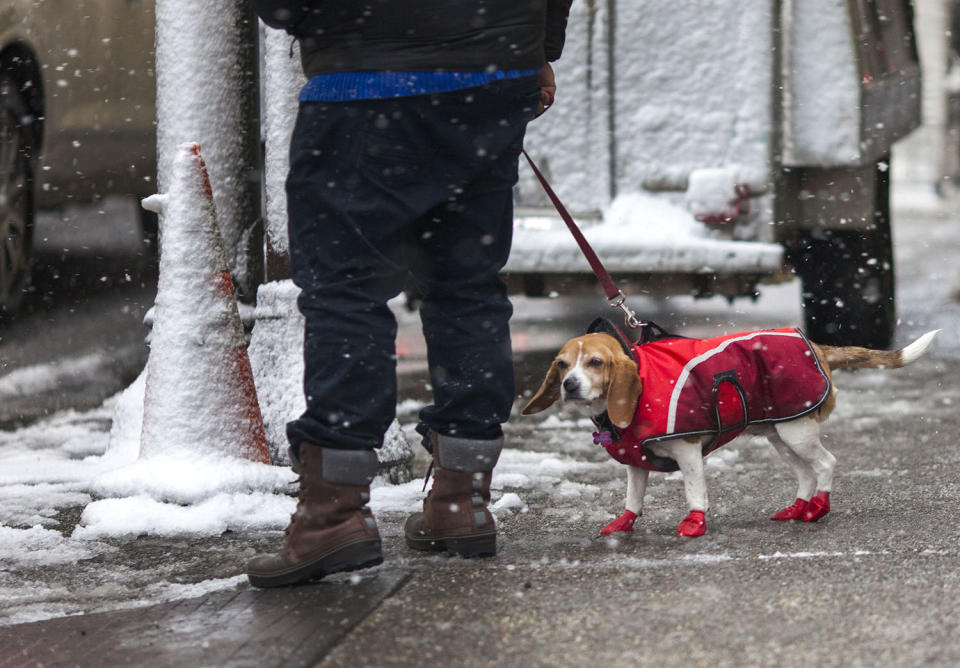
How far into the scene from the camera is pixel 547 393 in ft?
10.8

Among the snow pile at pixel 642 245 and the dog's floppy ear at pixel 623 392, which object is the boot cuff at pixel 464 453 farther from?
the snow pile at pixel 642 245

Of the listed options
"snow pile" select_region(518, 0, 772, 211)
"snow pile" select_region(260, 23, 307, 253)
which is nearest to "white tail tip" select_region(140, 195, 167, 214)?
"snow pile" select_region(260, 23, 307, 253)

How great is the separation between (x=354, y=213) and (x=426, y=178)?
0.20 metres

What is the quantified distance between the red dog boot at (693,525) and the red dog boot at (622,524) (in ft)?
0.39

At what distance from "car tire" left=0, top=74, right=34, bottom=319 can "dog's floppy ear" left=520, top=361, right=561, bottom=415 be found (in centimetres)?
311

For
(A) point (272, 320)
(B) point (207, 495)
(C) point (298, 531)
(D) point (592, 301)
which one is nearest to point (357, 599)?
(C) point (298, 531)

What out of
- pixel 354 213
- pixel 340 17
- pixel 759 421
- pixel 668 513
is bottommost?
pixel 668 513

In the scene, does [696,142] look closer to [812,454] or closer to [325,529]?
[812,454]

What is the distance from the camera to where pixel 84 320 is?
738cm

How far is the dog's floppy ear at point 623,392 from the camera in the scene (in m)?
3.12

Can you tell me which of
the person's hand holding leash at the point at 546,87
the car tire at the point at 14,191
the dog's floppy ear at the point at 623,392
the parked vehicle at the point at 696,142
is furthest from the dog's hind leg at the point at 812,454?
the car tire at the point at 14,191

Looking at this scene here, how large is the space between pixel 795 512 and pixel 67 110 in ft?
13.4

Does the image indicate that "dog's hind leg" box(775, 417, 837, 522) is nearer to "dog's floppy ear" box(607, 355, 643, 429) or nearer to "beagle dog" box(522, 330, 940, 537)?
"beagle dog" box(522, 330, 940, 537)

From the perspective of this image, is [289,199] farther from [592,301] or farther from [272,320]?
[592,301]
